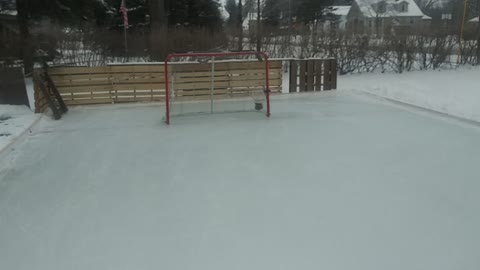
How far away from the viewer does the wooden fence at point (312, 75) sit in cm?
860

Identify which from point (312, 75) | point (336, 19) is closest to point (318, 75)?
point (312, 75)

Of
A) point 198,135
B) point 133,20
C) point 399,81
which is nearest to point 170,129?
point 198,135

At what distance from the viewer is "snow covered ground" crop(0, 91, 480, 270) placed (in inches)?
100

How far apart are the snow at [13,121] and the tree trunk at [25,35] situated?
4.04 m

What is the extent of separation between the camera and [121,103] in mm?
7652

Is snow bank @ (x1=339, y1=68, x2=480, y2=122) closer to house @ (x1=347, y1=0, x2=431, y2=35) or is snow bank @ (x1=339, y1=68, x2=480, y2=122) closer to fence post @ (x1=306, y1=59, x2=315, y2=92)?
fence post @ (x1=306, y1=59, x2=315, y2=92)

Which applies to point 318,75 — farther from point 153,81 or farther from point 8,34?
point 8,34

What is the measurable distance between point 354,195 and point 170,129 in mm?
3182

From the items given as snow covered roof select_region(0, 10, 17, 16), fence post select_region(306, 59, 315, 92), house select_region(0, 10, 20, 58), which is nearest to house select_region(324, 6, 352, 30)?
fence post select_region(306, 59, 315, 92)

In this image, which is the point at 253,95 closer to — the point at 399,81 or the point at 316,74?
the point at 316,74

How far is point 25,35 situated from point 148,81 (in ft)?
18.3

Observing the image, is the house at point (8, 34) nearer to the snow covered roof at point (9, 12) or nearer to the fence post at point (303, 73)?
the snow covered roof at point (9, 12)

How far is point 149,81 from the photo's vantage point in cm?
770

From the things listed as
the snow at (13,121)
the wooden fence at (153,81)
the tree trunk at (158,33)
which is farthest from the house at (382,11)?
the snow at (13,121)
